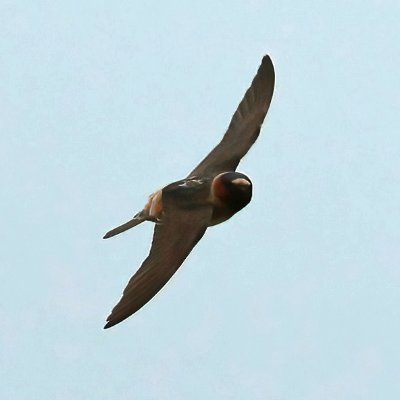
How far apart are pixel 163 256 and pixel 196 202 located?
650 mm

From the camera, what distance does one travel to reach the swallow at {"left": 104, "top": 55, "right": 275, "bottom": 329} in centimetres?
649

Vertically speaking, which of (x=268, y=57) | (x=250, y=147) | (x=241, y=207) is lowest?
(x=241, y=207)

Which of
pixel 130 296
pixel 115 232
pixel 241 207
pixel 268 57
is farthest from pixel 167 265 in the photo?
pixel 268 57

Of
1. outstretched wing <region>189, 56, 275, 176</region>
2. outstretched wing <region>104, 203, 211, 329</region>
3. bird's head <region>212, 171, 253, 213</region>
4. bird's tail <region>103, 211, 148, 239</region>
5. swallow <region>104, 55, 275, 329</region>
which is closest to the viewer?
outstretched wing <region>104, 203, 211, 329</region>

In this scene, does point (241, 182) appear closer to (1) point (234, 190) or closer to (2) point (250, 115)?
(1) point (234, 190)

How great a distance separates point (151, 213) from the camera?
24.9 ft

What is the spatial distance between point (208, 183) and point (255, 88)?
3.56 ft

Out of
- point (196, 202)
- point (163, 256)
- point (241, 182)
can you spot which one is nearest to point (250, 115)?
point (241, 182)

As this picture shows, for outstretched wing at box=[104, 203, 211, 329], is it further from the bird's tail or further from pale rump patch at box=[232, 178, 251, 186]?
the bird's tail

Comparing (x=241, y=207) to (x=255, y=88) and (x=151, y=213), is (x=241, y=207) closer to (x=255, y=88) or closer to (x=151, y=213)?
(x=151, y=213)

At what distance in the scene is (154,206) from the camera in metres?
7.54

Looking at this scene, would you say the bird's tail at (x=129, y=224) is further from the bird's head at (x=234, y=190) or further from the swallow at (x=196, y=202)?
the bird's head at (x=234, y=190)

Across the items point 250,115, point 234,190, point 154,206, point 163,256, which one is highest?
point 250,115

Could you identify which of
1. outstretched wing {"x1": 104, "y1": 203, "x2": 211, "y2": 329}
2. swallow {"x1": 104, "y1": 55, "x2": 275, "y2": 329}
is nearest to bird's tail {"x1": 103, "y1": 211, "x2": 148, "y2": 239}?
swallow {"x1": 104, "y1": 55, "x2": 275, "y2": 329}
